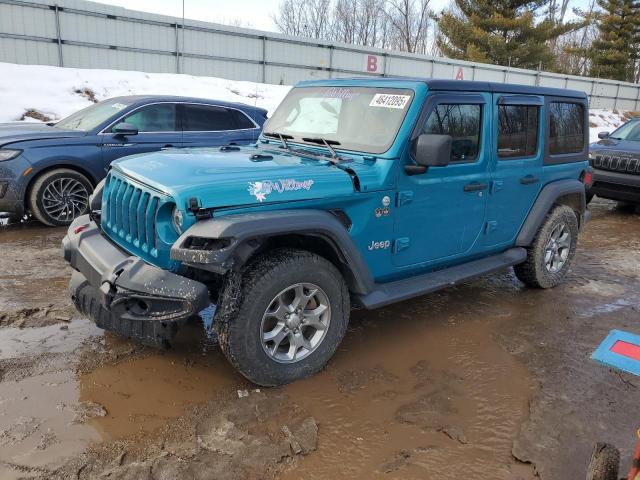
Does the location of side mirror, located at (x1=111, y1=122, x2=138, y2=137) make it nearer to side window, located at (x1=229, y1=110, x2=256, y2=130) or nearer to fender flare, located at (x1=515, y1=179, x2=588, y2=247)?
side window, located at (x1=229, y1=110, x2=256, y2=130)

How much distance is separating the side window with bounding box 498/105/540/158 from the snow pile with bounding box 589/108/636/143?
2267cm

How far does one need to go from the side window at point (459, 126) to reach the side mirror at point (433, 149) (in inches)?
12.1

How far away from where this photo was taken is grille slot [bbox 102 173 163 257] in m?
2.99

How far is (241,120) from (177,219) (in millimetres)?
5222

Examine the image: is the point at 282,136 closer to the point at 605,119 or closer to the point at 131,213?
the point at 131,213

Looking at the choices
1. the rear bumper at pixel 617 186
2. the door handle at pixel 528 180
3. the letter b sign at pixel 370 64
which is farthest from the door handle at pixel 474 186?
the letter b sign at pixel 370 64

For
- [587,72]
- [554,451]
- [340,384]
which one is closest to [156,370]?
[340,384]

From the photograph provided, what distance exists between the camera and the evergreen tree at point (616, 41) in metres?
38.0

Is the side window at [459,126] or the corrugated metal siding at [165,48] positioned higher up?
the corrugated metal siding at [165,48]

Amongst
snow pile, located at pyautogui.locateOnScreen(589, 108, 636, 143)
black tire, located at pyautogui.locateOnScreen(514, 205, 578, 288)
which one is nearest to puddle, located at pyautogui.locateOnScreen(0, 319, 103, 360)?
black tire, located at pyautogui.locateOnScreen(514, 205, 578, 288)

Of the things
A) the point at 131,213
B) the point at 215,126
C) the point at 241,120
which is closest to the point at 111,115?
the point at 215,126

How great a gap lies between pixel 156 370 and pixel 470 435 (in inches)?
79.1

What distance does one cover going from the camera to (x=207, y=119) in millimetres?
7504

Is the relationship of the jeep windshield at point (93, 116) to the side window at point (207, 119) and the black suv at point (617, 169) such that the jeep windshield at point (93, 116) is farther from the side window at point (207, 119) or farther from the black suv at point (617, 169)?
the black suv at point (617, 169)
